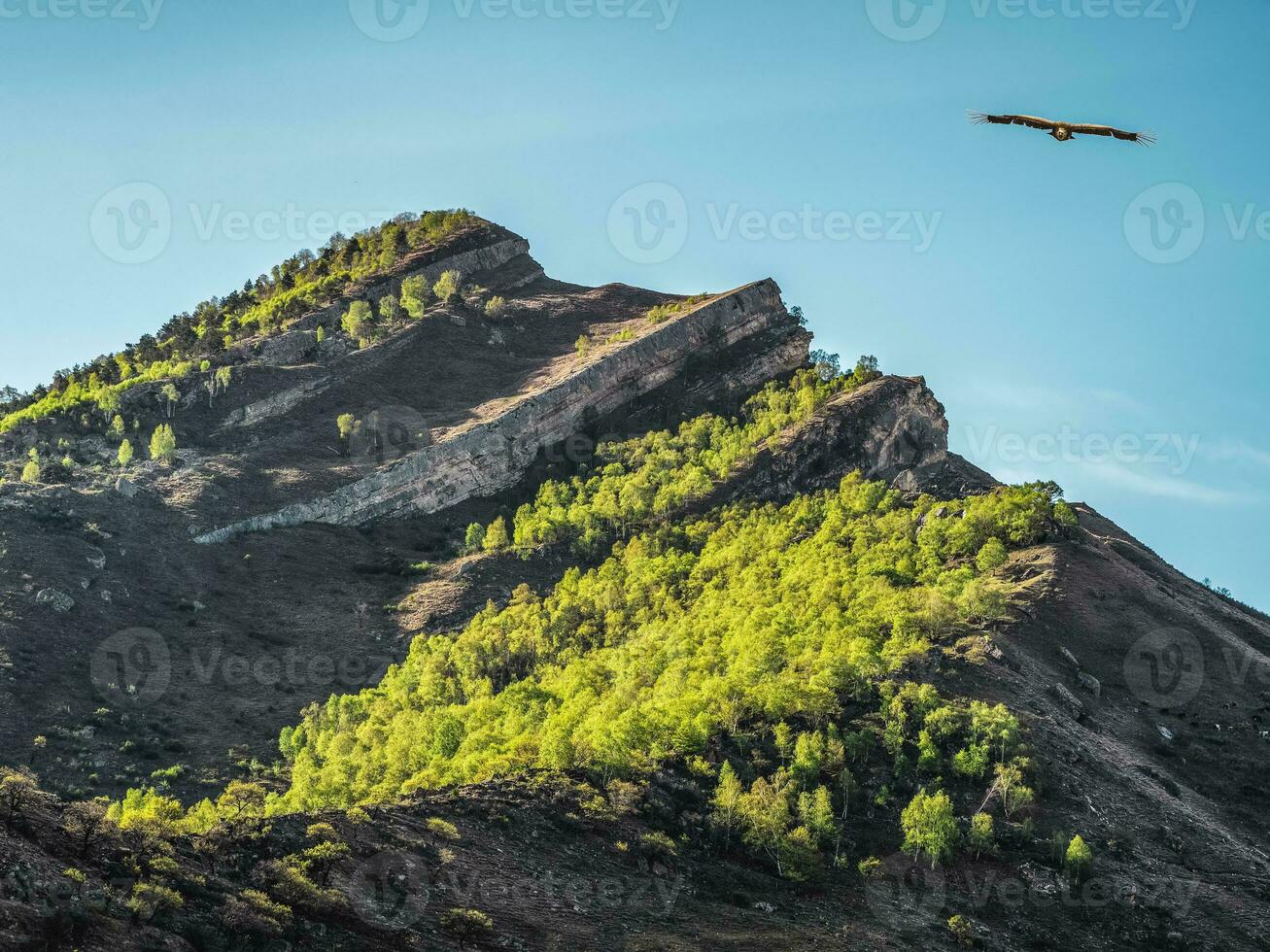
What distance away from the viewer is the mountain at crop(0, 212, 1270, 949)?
6006cm

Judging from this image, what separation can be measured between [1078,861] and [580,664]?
1777 inches

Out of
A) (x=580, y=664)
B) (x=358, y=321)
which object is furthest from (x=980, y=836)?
(x=358, y=321)

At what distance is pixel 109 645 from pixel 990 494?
8353cm

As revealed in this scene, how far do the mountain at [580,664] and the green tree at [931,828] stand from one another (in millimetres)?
171

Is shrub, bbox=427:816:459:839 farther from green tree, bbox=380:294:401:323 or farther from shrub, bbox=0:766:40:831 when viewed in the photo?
green tree, bbox=380:294:401:323

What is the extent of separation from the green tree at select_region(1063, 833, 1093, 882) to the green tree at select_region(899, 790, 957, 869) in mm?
6213

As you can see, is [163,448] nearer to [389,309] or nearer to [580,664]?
[389,309]

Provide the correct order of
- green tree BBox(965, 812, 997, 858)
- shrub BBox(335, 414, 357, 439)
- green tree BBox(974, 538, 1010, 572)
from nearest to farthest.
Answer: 1. green tree BBox(965, 812, 997, 858)
2. green tree BBox(974, 538, 1010, 572)
3. shrub BBox(335, 414, 357, 439)

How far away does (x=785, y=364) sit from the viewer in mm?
180375

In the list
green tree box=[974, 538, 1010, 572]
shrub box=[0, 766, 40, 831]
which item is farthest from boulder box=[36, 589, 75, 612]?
green tree box=[974, 538, 1010, 572]

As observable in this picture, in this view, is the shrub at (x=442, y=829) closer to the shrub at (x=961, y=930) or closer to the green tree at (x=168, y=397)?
the shrub at (x=961, y=930)

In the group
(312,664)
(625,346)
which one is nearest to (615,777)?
(312,664)

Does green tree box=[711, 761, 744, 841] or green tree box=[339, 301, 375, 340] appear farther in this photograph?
green tree box=[339, 301, 375, 340]

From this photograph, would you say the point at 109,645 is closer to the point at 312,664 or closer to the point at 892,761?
the point at 312,664
